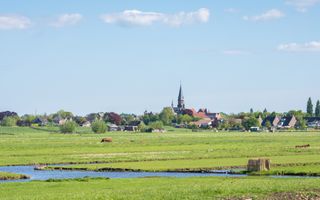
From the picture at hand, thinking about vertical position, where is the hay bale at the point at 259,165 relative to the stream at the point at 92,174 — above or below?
above

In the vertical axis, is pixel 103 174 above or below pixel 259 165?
below

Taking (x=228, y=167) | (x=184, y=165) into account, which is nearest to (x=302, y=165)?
(x=228, y=167)

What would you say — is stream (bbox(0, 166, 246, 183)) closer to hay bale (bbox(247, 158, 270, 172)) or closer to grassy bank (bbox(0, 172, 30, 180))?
grassy bank (bbox(0, 172, 30, 180))

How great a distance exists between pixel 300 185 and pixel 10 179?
25676 mm

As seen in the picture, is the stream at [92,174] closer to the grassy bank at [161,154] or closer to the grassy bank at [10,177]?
the grassy bank at [10,177]

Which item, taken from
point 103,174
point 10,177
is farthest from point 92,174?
point 10,177

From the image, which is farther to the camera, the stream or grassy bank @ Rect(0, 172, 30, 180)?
the stream

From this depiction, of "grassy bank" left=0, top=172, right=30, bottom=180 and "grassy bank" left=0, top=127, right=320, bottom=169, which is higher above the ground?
"grassy bank" left=0, top=127, right=320, bottom=169

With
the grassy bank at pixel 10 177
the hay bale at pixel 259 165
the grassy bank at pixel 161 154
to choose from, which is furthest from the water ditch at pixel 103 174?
the grassy bank at pixel 161 154

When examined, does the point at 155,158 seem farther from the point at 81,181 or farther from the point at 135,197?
the point at 135,197

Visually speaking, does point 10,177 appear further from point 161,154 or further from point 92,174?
point 161,154

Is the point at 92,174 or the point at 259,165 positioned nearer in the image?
the point at 259,165

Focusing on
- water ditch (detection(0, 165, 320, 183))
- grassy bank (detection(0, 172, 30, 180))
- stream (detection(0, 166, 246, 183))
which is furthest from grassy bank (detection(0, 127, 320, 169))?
grassy bank (detection(0, 172, 30, 180))

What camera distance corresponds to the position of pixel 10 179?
5303 cm
